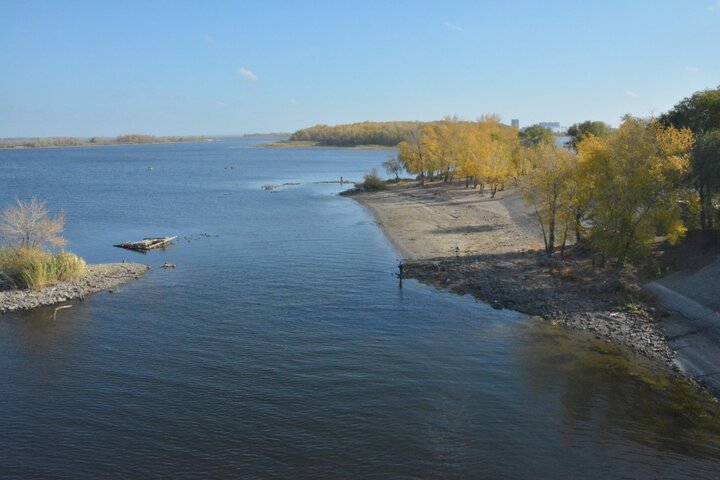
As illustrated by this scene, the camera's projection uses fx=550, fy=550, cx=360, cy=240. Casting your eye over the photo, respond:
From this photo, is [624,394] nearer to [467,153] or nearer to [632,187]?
[632,187]

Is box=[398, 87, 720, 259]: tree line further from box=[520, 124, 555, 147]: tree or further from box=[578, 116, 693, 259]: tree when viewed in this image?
box=[520, 124, 555, 147]: tree

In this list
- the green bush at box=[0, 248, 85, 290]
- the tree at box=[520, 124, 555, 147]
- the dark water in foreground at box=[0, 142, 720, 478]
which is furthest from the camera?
the tree at box=[520, 124, 555, 147]

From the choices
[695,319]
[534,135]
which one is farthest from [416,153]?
[695,319]

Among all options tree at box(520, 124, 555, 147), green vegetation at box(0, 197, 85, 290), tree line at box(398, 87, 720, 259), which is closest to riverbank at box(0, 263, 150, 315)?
green vegetation at box(0, 197, 85, 290)

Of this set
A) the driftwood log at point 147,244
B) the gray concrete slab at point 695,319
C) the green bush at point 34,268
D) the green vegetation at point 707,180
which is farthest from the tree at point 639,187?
the driftwood log at point 147,244

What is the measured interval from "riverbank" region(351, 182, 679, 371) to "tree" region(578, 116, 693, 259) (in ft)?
7.82

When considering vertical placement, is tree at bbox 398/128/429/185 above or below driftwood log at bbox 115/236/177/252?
above

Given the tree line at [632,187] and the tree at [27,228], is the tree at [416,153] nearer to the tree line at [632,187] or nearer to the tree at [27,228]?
the tree line at [632,187]

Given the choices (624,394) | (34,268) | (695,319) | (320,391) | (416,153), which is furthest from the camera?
(416,153)

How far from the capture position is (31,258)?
35438mm

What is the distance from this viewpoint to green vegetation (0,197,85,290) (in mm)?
34875

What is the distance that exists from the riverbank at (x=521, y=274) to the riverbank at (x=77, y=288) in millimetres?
20240

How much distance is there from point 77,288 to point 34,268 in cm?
281

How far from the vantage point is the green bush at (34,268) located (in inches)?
1368
